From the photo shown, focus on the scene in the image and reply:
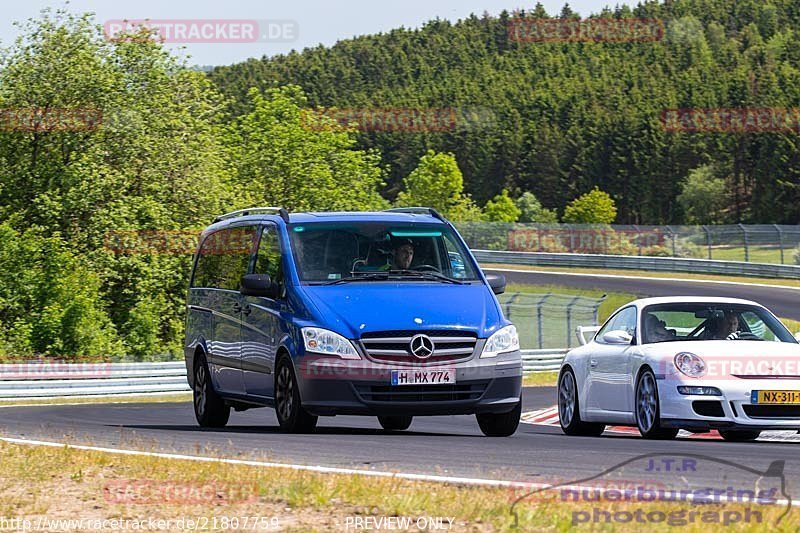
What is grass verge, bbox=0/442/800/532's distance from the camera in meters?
6.87

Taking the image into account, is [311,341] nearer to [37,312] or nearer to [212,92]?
[37,312]

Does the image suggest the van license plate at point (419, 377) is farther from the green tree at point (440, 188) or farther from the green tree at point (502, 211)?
the green tree at point (502, 211)

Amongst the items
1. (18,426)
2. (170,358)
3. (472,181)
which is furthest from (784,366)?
(472,181)

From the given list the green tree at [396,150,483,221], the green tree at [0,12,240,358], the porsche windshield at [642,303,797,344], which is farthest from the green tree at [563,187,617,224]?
the porsche windshield at [642,303,797,344]

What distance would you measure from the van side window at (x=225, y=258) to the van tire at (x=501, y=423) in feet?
9.54

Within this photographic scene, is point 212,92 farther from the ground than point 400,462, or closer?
farther from the ground

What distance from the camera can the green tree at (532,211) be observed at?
160 meters

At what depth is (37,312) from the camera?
42344 mm

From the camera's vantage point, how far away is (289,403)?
41.1 feet

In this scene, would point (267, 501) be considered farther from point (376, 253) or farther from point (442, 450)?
point (376, 253)

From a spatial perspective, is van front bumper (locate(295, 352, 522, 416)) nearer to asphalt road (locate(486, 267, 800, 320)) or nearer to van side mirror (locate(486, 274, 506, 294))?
van side mirror (locate(486, 274, 506, 294))

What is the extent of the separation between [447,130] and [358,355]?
17380 cm

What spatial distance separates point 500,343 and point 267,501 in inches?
193

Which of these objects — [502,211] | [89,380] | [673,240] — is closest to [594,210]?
[502,211]
